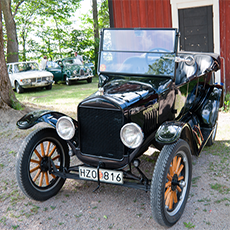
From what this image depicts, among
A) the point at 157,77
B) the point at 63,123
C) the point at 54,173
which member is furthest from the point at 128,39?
the point at 54,173

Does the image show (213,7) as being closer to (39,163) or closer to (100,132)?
(100,132)

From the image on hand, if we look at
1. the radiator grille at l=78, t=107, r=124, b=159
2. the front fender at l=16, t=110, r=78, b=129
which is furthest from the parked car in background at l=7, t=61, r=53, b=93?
the radiator grille at l=78, t=107, r=124, b=159

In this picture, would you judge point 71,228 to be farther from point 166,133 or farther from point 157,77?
point 157,77

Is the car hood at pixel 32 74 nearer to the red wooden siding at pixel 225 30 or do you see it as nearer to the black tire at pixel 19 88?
the black tire at pixel 19 88

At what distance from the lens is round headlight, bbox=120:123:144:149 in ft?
9.31

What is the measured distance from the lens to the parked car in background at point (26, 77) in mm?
12311

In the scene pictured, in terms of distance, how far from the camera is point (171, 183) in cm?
287

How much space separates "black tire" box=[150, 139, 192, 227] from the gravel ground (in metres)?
→ 0.17

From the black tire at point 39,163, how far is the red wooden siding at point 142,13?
5.72 meters

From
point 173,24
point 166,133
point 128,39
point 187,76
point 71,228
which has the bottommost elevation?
point 71,228

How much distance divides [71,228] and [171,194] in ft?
3.61

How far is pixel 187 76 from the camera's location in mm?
4262

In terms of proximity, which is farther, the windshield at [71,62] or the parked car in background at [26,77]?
the windshield at [71,62]

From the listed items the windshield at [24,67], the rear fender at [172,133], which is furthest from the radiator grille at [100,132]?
the windshield at [24,67]
